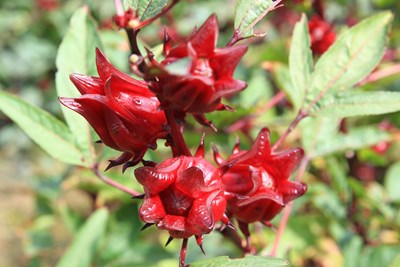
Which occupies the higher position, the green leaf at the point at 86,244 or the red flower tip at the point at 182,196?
the red flower tip at the point at 182,196

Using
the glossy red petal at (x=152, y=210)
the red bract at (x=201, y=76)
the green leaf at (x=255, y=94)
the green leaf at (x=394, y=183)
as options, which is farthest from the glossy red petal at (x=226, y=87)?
the green leaf at (x=394, y=183)

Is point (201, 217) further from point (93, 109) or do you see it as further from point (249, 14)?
point (249, 14)

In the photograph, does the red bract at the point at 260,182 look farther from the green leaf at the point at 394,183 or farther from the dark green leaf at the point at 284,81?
the green leaf at the point at 394,183

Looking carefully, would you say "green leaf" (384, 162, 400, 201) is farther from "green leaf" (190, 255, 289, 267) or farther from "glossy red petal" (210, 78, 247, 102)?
"glossy red petal" (210, 78, 247, 102)

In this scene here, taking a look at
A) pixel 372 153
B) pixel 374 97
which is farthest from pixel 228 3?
pixel 374 97

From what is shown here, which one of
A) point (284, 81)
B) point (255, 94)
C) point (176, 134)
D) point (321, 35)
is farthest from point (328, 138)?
point (176, 134)

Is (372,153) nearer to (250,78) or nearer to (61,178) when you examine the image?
(250,78)

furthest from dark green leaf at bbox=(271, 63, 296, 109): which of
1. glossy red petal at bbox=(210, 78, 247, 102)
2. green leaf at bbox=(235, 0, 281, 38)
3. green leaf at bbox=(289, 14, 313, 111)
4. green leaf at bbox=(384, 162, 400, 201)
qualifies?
glossy red petal at bbox=(210, 78, 247, 102)
